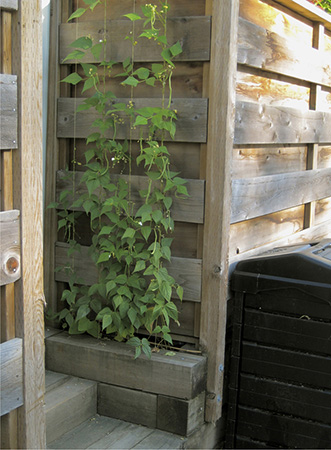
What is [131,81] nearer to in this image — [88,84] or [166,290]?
[88,84]

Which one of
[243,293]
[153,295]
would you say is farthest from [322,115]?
A: [153,295]

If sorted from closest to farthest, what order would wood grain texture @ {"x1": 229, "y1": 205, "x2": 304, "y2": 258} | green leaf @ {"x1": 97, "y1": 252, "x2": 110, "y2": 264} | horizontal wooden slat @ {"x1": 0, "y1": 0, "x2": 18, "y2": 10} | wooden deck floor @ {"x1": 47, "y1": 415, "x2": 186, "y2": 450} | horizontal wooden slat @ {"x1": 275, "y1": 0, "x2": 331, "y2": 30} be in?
horizontal wooden slat @ {"x1": 0, "y1": 0, "x2": 18, "y2": 10} < wooden deck floor @ {"x1": 47, "y1": 415, "x2": 186, "y2": 450} < green leaf @ {"x1": 97, "y1": 252, "x2": 110, "y2": 264} < wood grain texture @ {"x1": 229, "y1": 205, "x2": 304, "y2": 258} < horizontal wooden slat @ {"x1": 275, "y1": 0, "x2": 331, "y2": 30}

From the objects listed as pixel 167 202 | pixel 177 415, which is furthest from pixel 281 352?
pixel 167 202

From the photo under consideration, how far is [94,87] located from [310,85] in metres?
1.69

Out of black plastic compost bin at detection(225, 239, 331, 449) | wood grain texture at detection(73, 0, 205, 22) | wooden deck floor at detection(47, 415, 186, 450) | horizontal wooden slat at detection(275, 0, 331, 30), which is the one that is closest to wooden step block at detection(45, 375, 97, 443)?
wooden deck floor at detection(47, 415, 186, 450)

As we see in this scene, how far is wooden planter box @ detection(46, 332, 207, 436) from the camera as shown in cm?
304

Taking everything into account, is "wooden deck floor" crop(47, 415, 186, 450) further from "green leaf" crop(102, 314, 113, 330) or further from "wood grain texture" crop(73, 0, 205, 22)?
"wood grain texture" crop(73, 0, 205, 22)

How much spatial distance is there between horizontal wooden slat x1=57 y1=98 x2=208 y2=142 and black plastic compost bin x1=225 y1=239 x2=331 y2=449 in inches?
30.7

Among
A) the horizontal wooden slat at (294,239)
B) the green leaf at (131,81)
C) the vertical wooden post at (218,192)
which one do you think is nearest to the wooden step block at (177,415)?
the vertical wooden post at (218,192)

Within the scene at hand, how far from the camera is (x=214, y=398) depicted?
3193mm

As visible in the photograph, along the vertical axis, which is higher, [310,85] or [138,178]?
[310,85]

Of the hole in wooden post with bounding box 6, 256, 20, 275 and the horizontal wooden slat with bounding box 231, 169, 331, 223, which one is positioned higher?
the horizontal wooden slat with bounding box 231, 169, 331, 223

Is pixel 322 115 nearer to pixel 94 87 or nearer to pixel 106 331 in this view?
pixel 94 87

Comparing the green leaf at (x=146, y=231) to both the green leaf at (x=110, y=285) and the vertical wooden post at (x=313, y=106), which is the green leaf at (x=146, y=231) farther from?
the vertical wooden post at (x=313, y=106)
